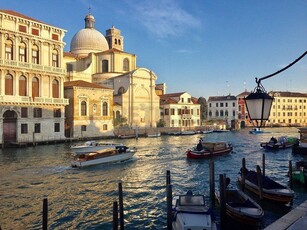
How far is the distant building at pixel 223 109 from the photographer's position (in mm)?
71688

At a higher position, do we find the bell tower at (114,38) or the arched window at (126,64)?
the bell tower at (114,38)

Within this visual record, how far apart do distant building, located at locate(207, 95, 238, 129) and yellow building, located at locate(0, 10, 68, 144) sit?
150 feet

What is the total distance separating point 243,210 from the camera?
9062 mm

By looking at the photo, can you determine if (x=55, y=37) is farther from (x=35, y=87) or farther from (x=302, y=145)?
(x=302, y=145)

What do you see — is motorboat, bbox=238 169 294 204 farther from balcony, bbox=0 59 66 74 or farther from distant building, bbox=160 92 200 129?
distant building, bbox=160 92 200 129

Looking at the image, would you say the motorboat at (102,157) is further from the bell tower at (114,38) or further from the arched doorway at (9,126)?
the bell tower at (114,38)

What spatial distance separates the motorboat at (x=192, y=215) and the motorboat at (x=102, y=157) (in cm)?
1076

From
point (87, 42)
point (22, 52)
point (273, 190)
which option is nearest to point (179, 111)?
point (87, 42)

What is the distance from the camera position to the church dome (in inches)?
2179

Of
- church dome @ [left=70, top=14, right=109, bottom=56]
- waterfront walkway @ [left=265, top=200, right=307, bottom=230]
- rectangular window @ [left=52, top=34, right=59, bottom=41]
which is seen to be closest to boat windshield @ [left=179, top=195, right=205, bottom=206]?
waterfront walkway @ [left=265, top=200, right=307, bottom=230]

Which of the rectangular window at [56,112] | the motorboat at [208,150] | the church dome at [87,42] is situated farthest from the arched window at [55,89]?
the church dome at [87,42]

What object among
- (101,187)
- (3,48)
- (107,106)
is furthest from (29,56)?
(101,187)

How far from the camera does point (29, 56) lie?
31359 mm

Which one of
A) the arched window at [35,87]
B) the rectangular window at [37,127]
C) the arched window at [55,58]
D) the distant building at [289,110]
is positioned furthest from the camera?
the distant building at [289,110]
